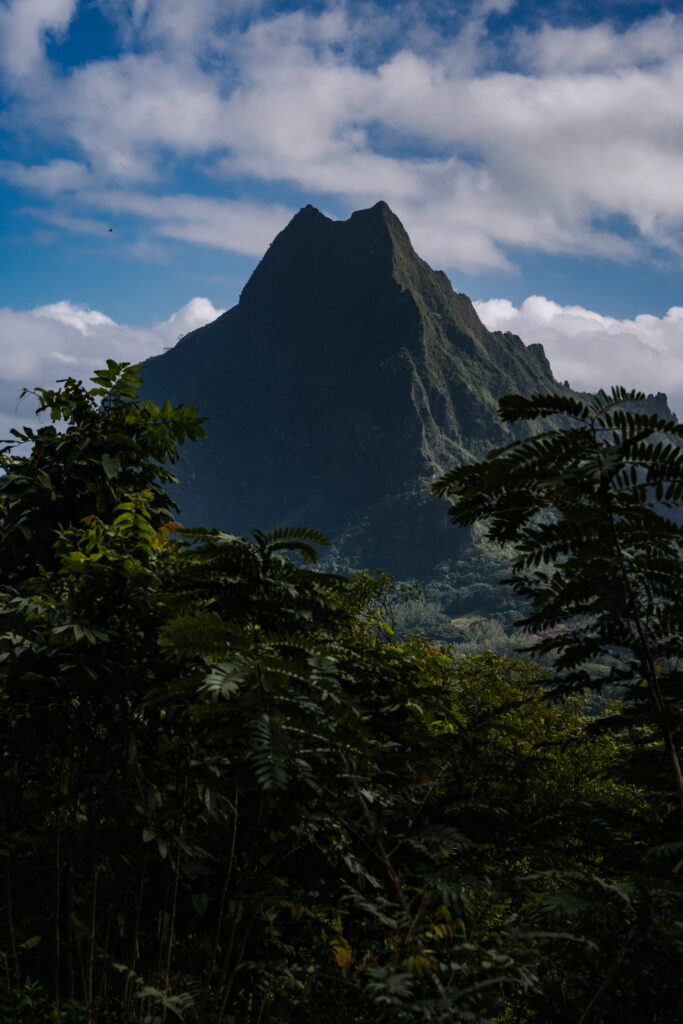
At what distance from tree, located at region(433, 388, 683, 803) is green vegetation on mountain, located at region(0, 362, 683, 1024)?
32 millimetres

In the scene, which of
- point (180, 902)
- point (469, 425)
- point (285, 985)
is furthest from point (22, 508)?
point (469, 425)

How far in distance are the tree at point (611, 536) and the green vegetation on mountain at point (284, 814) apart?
3 centimetres

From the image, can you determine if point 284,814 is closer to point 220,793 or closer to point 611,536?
point 220,793

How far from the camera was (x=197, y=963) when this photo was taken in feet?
9.45

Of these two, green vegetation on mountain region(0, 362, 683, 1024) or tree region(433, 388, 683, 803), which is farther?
tree region(433, 388, 683, 803)

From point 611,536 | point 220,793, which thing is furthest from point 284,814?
point 611,536

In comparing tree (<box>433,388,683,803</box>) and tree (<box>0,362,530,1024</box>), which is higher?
tree (<box>433,388,683,803</box>)

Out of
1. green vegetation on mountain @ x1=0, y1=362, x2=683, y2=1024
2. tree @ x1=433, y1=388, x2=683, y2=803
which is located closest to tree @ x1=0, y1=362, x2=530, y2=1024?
green vegetation on mountain @ x1=0, y1=362, x2=683, y2=1024

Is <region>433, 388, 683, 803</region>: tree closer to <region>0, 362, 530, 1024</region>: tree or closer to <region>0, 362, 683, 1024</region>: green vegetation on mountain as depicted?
<region>0, 362, 683, 1024</region>: green vegetation on mountain

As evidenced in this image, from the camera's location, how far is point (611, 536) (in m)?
1.92

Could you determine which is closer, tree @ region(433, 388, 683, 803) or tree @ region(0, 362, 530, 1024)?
tree @ region(0, 362, 530, 1024)

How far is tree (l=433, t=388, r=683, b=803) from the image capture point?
1854mm

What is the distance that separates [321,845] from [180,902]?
70 cm

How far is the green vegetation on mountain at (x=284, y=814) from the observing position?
1.70m
